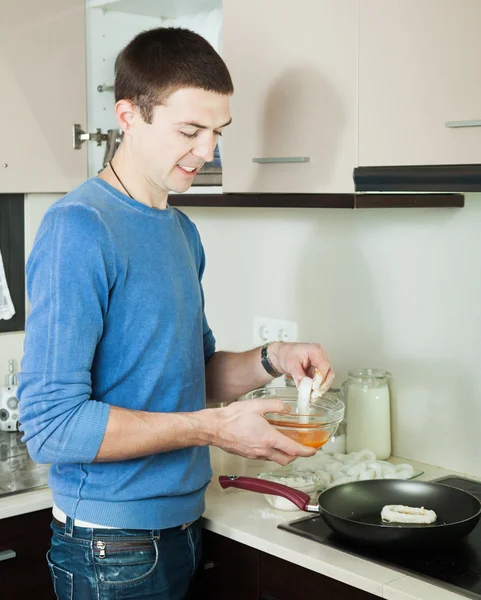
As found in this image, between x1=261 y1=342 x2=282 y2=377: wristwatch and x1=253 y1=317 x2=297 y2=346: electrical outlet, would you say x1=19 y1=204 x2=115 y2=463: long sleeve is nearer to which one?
x1=261 y1=342 x2=282 y2=377: wristwatch

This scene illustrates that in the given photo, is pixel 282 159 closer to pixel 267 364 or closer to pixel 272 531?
pixel 267 364

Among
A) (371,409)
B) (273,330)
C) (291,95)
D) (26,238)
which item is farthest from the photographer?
(26,238)

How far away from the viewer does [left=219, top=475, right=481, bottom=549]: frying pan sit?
1.51m

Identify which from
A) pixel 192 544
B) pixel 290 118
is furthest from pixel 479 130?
pixel 192 544

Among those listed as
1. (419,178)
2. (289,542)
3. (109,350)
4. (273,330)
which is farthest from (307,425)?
(273,330)

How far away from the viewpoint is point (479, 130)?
1500 mm

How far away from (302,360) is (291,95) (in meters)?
0.55

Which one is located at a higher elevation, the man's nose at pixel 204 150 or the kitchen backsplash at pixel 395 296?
the man's nose at pixel 204 150

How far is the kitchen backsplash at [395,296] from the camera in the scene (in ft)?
6.46

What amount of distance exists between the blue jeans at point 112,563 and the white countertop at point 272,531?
7.1 inches

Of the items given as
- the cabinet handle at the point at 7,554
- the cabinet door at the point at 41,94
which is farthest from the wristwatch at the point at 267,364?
the cabinet door at the point at 41,94

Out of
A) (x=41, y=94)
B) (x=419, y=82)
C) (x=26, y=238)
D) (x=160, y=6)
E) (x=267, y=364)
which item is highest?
(x=160, y=6)

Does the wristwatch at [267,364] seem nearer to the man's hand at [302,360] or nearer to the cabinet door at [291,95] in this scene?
the man's hand at [302,360]

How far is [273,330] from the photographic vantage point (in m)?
2.40
